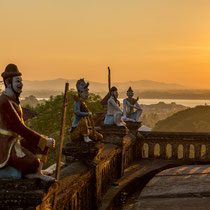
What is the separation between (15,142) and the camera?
396 centimetres

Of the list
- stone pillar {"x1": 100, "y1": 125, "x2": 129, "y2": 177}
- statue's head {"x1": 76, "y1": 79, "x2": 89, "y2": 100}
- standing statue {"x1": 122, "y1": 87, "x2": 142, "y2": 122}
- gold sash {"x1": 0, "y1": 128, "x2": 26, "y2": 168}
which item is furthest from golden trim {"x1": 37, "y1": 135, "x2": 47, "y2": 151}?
standing statue {"x1": 122, "y1": 87, "x2": 142, "y2": 122}

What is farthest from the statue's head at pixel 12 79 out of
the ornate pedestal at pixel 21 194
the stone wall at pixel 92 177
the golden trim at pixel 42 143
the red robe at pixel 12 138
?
the stone wall at pixel 92 177

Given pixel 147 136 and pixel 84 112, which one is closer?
pixel 84 112

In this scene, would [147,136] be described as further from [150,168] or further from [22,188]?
[22,188]

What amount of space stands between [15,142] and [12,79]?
67 cm

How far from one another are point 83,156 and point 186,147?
22.0 ft

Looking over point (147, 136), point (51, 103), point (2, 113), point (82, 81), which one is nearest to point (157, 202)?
point (82, 81)

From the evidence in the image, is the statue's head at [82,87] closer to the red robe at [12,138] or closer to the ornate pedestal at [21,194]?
the red robe at [12,138]

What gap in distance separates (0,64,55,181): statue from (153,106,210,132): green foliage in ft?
311

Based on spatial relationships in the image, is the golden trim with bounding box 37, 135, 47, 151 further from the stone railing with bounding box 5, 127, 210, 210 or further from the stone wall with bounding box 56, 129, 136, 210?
the stone wall with bounding box 56, 129, 136, 210

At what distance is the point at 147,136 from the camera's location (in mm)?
12797

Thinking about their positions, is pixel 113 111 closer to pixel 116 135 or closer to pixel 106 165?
pixel 116 135

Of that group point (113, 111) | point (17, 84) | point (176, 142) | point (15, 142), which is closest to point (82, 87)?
point (17, 84)

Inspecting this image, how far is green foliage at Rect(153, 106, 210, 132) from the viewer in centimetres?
10188
